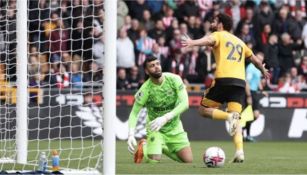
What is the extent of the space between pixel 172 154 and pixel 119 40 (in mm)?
9648

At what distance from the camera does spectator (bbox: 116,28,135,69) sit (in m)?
24.8

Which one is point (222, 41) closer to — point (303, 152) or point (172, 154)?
point (172, 154)

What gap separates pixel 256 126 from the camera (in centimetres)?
2509

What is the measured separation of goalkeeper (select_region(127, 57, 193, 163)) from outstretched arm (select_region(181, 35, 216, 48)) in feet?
2.90

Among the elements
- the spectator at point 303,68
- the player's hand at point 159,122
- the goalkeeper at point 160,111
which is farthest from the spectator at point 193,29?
the player's hand at point 159,122

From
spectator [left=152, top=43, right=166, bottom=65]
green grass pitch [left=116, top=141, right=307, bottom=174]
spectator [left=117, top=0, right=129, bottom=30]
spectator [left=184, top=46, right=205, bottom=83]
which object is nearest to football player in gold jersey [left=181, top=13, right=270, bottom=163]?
green grass pitch [left=116, top=141, right=307, bottom=174]

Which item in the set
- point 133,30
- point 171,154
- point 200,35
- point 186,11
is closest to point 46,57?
point 171,154

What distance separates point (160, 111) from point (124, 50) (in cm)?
979

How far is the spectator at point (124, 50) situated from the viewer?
24828 mm

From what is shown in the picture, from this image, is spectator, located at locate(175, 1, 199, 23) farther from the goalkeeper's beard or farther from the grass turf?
the goalkeeper's beard

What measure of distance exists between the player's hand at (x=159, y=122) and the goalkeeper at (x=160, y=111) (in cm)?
11

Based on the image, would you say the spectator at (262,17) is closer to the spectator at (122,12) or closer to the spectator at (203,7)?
the spectator at (203,7)

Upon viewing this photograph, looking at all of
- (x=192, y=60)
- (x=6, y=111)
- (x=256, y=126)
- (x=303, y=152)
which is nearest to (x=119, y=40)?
(x=192, y=60)

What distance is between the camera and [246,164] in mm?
14086
